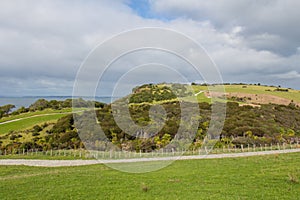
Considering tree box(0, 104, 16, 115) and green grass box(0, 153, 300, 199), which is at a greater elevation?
tree box(0, 104, 16, 115)

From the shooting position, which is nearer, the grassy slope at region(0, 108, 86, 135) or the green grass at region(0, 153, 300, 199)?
the green grass at region(0, 153, 300, 199)

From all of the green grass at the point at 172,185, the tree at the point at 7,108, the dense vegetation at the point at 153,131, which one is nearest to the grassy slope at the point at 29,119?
the dense vegetation at the point at 153,131

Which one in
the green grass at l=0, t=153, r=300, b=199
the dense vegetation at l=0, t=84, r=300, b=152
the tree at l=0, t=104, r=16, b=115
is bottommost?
the green grass at l=0, t=153, r=300, b=199

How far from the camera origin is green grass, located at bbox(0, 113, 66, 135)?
77950 mm

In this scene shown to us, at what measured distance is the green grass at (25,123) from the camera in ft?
256

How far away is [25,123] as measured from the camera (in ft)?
273

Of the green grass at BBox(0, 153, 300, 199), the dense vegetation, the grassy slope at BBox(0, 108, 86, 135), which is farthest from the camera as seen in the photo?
the grassy slope at BBox(0, 108, 86, 135)

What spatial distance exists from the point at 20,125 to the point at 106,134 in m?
36.1

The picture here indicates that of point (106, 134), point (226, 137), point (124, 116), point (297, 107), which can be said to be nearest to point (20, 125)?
point (106, 134)

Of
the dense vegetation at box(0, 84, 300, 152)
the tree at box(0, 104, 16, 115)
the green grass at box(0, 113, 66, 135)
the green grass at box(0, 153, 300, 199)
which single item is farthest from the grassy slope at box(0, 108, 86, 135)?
the green grass at box(0, 153, 300, 199)

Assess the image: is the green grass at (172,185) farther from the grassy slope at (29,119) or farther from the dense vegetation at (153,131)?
the grassy slope at (29,119)

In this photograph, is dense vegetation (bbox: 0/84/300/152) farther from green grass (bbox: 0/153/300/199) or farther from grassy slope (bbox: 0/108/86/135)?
green grass (bbox: 0/153/300/199)

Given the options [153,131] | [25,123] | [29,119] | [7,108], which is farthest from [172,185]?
[7,108]

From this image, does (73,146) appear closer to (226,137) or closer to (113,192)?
(226,137)
